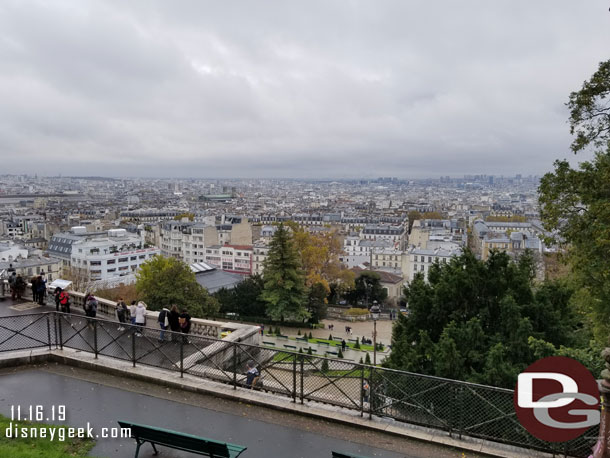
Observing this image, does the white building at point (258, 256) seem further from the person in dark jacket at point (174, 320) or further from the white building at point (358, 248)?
the person in dark jacket at point (174, 320)

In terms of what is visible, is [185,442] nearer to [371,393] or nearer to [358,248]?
[371,393]

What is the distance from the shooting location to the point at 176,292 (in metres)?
29.2

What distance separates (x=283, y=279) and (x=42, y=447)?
3437 centimetres

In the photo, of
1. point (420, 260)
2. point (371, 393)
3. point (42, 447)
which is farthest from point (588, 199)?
point (420, 260)

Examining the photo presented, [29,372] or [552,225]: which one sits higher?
[552,225]

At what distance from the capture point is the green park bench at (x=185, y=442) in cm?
635

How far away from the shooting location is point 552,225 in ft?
48.2

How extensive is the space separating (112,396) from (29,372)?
2.33 m

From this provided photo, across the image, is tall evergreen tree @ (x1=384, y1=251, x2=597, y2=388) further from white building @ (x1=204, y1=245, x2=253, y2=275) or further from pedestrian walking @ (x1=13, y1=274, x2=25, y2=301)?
white building @ (x1=204, y1=245, x2=253, y2=275)

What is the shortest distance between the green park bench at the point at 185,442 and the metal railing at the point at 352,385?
229 cm

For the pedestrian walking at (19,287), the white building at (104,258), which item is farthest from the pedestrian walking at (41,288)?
the white building at (104,258)

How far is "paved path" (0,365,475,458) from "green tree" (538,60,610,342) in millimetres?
7362

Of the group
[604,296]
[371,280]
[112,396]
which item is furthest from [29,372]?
[371,280]

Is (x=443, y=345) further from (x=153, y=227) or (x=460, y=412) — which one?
(x=153, y=227)
